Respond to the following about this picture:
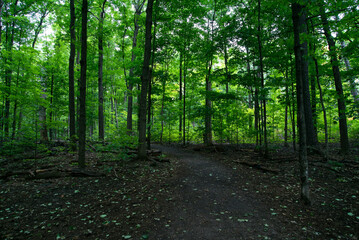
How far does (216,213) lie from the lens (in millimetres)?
3600

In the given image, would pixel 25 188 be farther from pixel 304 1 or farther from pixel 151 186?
pixel 304 1

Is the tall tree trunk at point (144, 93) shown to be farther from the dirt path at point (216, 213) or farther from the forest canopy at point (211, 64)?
the dirt path at point (216, 213)

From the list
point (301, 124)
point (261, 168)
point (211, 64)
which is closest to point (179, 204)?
point (301, 124)

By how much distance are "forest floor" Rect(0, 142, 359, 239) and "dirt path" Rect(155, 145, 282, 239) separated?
2 centimetres

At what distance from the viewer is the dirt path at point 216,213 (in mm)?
2904

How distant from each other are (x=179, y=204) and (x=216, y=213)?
3.04 feet

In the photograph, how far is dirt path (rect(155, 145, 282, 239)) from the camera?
2.90 m

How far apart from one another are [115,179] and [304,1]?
281 inches

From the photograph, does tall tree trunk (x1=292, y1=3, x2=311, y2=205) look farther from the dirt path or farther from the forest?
the dirt path

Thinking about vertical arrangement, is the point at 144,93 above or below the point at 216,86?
below

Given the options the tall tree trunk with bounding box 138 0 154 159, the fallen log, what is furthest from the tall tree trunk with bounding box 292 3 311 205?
the tall tree trunk with bounding box 138 0 154 159

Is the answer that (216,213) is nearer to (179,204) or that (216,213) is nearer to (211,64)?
(179,204)

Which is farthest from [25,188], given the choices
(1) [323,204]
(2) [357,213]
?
(2) [357,213]

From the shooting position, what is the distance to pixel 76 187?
5.08 metres
